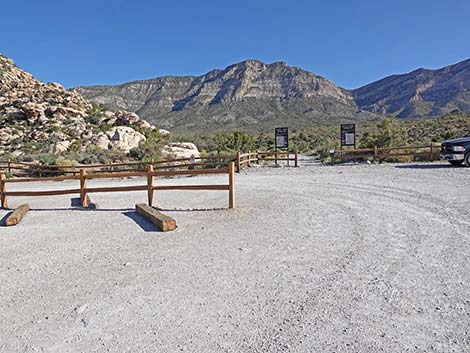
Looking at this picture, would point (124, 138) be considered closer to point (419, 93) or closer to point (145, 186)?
point (145, 186)

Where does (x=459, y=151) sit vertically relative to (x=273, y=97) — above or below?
below

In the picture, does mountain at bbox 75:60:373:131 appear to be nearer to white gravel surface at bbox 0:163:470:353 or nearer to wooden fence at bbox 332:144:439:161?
wooden fence at bbox 332:144:439:161

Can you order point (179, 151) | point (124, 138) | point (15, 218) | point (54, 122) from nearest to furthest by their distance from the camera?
point (15, 218) < point (179, 151) < point (124, 138) < point (54, 122)

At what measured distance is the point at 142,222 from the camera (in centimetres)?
840

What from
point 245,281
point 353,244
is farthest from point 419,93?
point 245,281

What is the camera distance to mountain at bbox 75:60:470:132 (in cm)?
10781

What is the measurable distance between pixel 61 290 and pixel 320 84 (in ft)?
481

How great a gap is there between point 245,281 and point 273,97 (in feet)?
426

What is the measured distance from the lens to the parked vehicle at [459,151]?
695 inches

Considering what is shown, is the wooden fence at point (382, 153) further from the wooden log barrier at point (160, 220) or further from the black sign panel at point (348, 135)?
the wooden log barrier at point (160, 220)

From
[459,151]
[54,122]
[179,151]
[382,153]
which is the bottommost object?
[382,153]

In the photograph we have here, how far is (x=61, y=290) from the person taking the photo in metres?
4.79

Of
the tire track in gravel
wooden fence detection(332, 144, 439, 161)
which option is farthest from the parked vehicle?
the tire track in gravel

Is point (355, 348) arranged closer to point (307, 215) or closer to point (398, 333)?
point (398, 333)
